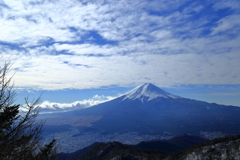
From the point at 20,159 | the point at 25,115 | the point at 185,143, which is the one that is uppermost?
the point at 25,115

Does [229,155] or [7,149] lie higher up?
[7,149]

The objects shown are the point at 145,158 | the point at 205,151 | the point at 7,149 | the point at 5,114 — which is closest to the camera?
the point at 7,149

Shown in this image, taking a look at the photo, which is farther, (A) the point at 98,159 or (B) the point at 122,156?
(A) the point at 98,159

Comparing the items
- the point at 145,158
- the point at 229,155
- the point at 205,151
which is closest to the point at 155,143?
the point at 145,158

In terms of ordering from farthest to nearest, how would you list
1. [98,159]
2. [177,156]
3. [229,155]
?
1. [98,159]
2. [177,156]
3. [229,155]

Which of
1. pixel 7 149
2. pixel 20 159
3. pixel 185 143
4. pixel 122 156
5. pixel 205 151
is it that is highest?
pixel 7 149

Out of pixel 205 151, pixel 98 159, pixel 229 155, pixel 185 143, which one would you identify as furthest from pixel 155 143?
pixel 229 155

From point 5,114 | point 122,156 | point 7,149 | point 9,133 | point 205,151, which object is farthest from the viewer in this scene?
point 122,156

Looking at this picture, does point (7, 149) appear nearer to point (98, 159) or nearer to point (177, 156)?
point (177, 156)

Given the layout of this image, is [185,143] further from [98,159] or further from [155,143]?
[98,159]
